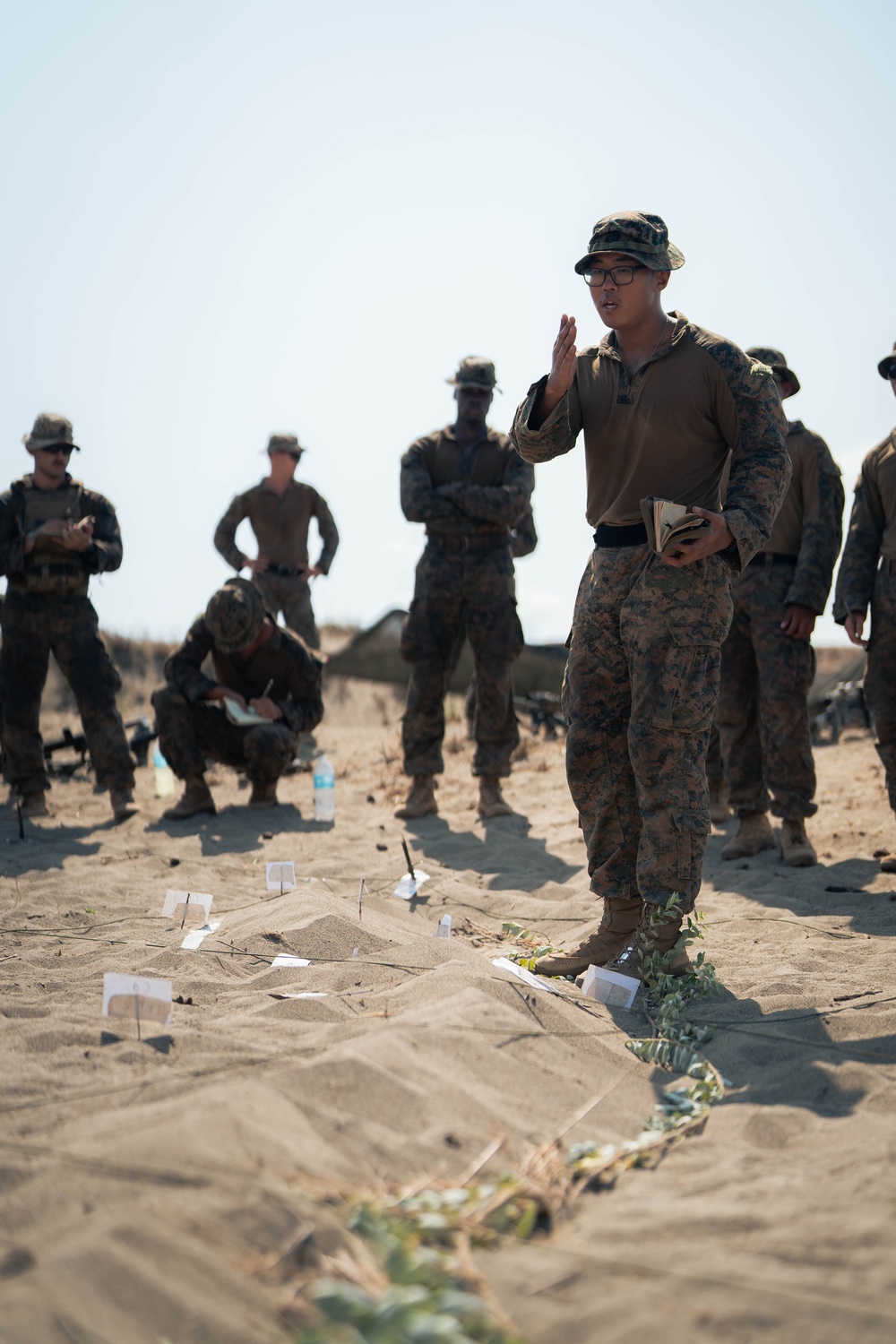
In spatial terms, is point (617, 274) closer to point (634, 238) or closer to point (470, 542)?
point (634, 238)

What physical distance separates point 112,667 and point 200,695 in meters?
0.68

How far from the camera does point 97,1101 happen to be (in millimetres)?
2447

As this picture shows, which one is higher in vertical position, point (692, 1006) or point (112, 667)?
point (112, 667)

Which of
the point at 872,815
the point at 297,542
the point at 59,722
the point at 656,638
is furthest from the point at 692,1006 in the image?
the point at 59,722

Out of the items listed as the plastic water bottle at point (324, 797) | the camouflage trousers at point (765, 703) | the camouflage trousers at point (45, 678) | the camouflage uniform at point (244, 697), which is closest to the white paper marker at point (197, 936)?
the plastic water bottle at point (324, 797)

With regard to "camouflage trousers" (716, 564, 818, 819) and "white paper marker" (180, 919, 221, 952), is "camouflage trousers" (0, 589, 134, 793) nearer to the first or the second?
"white paper marker" (180, 919, 221, 952)

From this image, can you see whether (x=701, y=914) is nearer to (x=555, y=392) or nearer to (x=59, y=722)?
(x=555, y=392)

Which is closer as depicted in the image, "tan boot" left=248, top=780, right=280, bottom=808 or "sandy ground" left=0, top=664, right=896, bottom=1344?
"sandy ground" left=0, top=664, right=896, bottom=1344

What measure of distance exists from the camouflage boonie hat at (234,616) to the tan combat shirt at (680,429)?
371 cm

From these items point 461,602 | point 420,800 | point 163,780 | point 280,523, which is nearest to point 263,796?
point 420,800

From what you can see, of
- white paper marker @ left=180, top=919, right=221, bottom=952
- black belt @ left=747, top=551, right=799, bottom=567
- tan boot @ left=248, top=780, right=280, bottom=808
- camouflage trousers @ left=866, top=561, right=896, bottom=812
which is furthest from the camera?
tan boot @ left=248, top=780, right=280, bottom=808

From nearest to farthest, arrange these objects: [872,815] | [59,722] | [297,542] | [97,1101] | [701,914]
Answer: [97,1101] → [701,914] → [872,815] → [297,542] → [59,722]

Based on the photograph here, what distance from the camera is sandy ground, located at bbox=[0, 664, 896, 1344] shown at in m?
1.71

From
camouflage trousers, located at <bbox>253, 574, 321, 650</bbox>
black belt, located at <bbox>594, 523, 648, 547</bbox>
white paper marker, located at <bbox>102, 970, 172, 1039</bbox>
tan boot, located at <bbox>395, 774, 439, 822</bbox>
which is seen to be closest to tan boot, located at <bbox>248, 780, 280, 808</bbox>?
tan boot, located at <bbox>395, 774, 439, 822</bbox>
